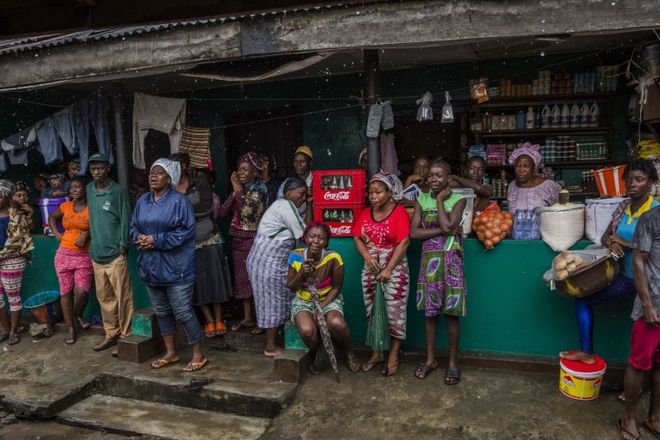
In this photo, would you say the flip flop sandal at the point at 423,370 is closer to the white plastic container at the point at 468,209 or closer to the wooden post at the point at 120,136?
the white plastic container at the point at 468,209

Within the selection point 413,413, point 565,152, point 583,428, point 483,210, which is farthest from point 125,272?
point 565,152

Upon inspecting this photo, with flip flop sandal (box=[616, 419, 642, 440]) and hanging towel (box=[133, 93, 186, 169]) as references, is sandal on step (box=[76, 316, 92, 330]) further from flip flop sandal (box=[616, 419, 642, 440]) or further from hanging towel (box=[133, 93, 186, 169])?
flip flop sandal (box=[616, 419, 642, 440])

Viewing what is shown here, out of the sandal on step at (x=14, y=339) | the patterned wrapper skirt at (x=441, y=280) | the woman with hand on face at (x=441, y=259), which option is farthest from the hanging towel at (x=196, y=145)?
the patterned wrapper skirt at (x=441, y=280)

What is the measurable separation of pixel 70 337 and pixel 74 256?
3.34ft

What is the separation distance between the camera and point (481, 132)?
7.52 metres

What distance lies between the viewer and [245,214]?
5.76 m

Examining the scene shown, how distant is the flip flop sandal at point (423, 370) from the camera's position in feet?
15.5

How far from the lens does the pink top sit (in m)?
5.09

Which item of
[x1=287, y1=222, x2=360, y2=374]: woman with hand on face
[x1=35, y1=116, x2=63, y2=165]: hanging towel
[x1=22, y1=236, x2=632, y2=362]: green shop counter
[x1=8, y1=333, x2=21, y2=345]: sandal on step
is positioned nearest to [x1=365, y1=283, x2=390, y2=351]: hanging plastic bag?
[x1=287, y1=222, x2=360, y2=374]: woman with hand on face

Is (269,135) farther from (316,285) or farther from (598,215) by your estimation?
(598,215)

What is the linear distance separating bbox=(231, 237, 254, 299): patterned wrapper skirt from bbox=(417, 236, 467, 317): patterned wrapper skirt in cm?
209

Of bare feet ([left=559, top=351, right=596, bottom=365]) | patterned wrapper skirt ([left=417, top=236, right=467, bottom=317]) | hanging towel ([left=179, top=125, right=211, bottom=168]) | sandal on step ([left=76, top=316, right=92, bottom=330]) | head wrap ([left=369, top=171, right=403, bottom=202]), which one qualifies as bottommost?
sandal on step ([left=76, top=316, right=92, bottom=330])

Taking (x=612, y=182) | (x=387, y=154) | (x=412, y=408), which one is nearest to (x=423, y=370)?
(x=412, y=408)

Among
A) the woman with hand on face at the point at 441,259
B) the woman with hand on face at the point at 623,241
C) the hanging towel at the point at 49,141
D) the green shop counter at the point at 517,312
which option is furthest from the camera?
the hanging towel at the point at 49,141
